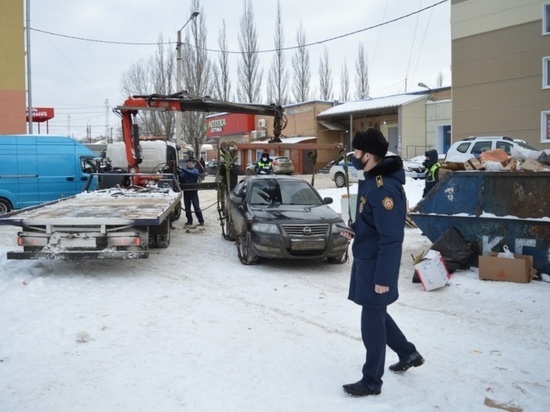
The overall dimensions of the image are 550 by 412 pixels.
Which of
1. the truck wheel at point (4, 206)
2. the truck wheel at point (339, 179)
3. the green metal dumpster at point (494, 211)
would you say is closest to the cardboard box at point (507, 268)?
the green metal dumpster at point (494, 211)

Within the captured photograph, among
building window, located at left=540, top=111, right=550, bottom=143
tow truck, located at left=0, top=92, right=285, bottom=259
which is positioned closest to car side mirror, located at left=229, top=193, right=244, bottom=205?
tow truck, located at left=0, top=92, right=285, bottom=259

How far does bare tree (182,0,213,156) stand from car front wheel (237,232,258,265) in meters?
27.8

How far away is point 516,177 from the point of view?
7273 millimetres

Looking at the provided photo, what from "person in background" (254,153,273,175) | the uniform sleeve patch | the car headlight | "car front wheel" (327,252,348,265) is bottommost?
"car front wheel" (327,252,348,265)

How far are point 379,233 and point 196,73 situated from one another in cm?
3506

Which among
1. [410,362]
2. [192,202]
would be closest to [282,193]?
[192,202]

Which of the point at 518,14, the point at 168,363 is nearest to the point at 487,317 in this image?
the point at 168,363

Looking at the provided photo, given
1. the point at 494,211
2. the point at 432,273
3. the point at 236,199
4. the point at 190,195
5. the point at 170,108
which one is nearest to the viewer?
the point at 432,273

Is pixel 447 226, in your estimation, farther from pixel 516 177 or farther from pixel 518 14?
pixel 518 14

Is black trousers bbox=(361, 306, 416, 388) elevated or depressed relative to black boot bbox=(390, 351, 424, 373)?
elevated

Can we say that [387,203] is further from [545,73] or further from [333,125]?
[333,125]

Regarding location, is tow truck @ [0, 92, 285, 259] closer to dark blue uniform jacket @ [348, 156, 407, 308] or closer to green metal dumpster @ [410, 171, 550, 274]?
dark blue uniform jacket @ [348, 156, 407, 308]

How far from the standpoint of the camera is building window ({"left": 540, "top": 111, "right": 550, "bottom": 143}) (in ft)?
77.6

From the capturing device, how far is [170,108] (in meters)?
11.3
